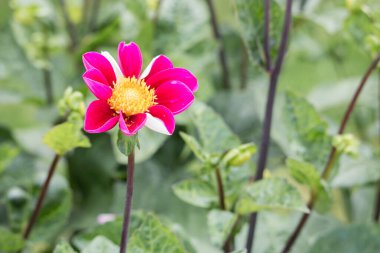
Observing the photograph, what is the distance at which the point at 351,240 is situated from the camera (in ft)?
1.36

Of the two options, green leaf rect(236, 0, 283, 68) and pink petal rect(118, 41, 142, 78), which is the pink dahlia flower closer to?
pink petal rect(118, 41, 142, 78)

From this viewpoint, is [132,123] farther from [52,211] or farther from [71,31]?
[71,31]

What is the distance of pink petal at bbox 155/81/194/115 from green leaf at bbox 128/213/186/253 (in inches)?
2.6

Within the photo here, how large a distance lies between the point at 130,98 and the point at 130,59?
0.02 m

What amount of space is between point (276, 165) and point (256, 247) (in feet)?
0.42

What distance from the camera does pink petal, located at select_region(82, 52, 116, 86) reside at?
0.25 m

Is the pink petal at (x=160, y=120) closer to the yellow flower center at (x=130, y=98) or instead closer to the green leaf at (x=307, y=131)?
the yellow flower center at (x=130, y=98)

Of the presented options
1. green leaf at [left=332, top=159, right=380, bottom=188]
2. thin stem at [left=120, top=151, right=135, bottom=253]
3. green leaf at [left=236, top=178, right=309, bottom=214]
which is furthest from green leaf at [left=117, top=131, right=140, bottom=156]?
green leaf at [left=332, top=159, right=380, bottom=188]

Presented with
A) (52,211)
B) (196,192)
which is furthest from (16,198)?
(196,192)

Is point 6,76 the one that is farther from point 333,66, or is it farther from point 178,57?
point 333,66

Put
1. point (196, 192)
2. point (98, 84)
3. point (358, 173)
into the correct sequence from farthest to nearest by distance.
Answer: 1. point (358, 173)
2. point (196, 192)
3. point (98, 84)

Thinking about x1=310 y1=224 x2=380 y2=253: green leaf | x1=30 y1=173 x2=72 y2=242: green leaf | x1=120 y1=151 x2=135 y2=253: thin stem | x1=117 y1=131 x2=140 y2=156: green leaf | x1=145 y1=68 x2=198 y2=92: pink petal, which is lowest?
x1=310 y1=224 x2=380 y2=253: green leaf

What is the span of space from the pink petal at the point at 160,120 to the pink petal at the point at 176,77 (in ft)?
0.05

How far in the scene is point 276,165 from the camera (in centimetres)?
53
